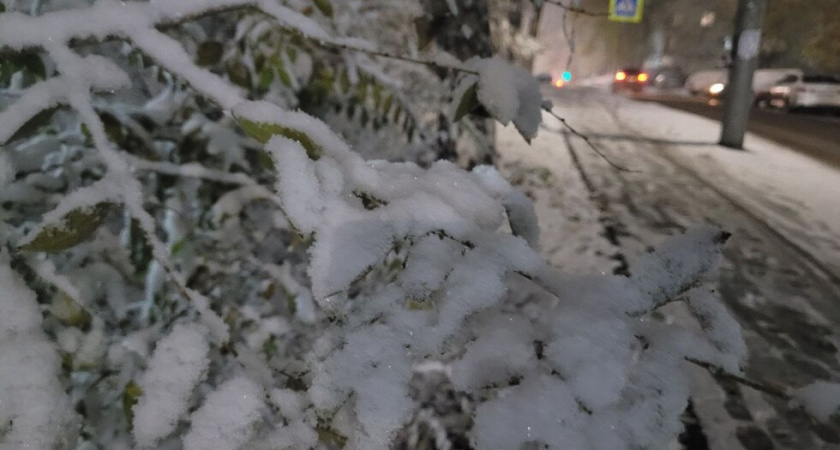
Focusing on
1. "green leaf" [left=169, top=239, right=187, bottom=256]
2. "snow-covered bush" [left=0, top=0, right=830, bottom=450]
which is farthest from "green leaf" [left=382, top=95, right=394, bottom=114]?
"green leaf" [left=169, top=239, right=187, bottom=256]

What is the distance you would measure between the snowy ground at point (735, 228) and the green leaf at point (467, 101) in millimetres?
603

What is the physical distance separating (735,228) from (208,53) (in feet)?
13.6

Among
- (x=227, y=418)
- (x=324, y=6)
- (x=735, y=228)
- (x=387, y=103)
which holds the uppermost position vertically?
(x=324, y=6)

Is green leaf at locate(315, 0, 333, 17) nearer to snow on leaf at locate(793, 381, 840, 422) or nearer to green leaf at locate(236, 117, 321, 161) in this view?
green leaf at locate(236, 117, 321, 161)

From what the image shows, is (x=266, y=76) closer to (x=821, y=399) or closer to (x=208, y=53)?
(x=208, y=53)

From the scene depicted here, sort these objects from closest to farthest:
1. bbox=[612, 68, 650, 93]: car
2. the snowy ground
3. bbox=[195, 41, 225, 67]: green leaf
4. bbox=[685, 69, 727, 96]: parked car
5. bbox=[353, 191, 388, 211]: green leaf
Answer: bbox=[353, 191, 388, 211]: green leaf
bbox=[195, 41, 225, 67]: green leaf
the snowy ground
bbox=[685, 69, 727, 96]: parked car
bbox=[612, 68, 650, 93]: car

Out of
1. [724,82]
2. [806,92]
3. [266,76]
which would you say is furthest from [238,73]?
[724,82]

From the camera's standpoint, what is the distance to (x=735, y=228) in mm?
4082

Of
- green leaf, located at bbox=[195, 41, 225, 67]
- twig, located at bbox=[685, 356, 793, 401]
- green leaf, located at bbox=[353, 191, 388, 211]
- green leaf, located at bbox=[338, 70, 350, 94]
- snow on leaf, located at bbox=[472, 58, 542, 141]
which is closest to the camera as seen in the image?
twig, located at bbox=[685, 356, 793, 401]

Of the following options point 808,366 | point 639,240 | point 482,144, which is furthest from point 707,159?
point 482,144

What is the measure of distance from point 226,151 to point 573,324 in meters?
1.02

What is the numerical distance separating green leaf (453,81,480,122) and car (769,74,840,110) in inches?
Answer: 714

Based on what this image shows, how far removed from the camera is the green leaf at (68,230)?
812 mm

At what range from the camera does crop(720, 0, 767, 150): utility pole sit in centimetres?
686
